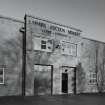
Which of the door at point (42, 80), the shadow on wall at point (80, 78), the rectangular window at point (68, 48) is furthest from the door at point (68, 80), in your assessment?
the door at point (42, 80)

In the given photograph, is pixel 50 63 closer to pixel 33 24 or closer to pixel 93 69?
pixel 33 24

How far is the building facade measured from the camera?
20.3 m

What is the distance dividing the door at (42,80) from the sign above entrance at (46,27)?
404 cm

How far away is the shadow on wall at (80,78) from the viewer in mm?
26641

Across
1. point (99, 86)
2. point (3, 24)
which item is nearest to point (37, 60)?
point (3, 24)

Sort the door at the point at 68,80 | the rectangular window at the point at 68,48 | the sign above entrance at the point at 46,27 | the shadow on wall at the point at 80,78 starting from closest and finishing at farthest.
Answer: the sign above entrance at the point at 46,27 < the rectangular window at the point at 68,48 < the door at the point at 68,80 < the shadow on wall at the point at 80,78

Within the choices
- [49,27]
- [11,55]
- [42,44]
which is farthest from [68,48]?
[11,55]

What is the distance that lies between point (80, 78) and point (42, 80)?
21.1ft

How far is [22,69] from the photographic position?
21266mm

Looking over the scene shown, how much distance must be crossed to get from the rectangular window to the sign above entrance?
1.37 meters

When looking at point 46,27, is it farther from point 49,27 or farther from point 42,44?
point 42,44

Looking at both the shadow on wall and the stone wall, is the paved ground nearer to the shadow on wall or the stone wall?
the stone wall

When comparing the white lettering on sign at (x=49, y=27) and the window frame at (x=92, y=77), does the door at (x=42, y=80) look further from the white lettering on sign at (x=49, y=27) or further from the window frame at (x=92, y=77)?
the window frame at (x=92, y=77)

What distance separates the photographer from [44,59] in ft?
74.9
